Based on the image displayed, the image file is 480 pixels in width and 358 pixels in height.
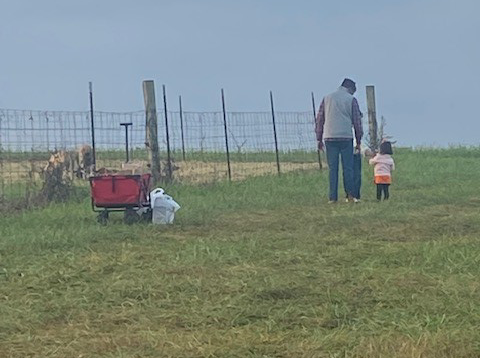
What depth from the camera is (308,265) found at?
6836mm

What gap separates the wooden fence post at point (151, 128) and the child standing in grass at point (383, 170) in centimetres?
321

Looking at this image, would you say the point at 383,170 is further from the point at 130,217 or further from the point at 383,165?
the point at 130,217

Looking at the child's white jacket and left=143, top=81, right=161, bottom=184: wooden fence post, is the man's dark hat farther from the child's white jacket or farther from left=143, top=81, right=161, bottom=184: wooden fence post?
left=143, top=81, right=161, bottom=184: wooden fence post

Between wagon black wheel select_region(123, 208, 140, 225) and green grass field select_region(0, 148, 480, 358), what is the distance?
335 millimetres

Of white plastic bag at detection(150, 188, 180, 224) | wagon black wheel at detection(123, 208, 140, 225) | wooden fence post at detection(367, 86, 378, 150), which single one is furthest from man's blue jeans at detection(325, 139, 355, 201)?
wooden fence post at detection(367, 86, 378, 150)

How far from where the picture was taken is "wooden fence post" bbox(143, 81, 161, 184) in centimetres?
1402

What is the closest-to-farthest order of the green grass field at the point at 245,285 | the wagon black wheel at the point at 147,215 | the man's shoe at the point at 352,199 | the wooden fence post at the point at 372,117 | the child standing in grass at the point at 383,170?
the green grass field at the point at 245,285 < the wagon black wheel at the point at 147,215 < the man's shoe at the point at 352,199 < the child standing in grass at the point at 383,170 < the wooden fence post at the point at 372,117

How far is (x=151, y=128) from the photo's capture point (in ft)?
46.0

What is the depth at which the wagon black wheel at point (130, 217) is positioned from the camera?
374 inches

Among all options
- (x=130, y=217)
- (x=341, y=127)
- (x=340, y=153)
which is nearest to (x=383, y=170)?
(x=340, y=153)

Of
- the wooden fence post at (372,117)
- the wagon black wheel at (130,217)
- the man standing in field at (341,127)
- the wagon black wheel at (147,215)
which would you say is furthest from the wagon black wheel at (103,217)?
the wooden fence post at (372,117)

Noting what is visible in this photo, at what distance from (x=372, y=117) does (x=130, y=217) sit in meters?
10.5

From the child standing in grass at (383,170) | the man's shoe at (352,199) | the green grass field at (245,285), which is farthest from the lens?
the child standing in grass at (383,170)

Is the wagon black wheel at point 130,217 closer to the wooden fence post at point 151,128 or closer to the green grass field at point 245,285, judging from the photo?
the green grass field at point 245,285
